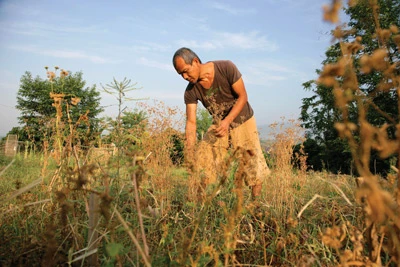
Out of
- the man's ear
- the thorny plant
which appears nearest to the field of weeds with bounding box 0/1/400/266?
the thorny plant

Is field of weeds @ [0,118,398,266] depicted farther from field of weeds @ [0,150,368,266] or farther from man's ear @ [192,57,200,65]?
man's ear @ [192,57,200,65]

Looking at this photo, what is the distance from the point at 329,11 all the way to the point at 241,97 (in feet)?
9.88

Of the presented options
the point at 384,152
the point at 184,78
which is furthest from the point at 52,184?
the point at 384,152

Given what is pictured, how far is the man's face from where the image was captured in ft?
12.1

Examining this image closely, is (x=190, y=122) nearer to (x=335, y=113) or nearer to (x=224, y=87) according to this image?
(x=224, y=87)

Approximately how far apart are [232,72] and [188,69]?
553mm

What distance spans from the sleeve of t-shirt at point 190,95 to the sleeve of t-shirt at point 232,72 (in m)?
0.50

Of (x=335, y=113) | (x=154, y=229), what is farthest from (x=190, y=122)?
(x=335, y=113)

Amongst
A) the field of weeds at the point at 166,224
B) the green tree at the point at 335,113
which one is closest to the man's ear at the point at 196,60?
the field of weeds at the point at 166,224

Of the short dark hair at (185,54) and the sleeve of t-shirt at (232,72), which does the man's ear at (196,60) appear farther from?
the sleeve of t-shirt at (232,72)

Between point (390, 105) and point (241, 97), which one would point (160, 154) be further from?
point (390, 105)

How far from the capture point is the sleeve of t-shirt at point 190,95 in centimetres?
406

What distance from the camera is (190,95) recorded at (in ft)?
13.4

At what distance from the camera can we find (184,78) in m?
3.93
